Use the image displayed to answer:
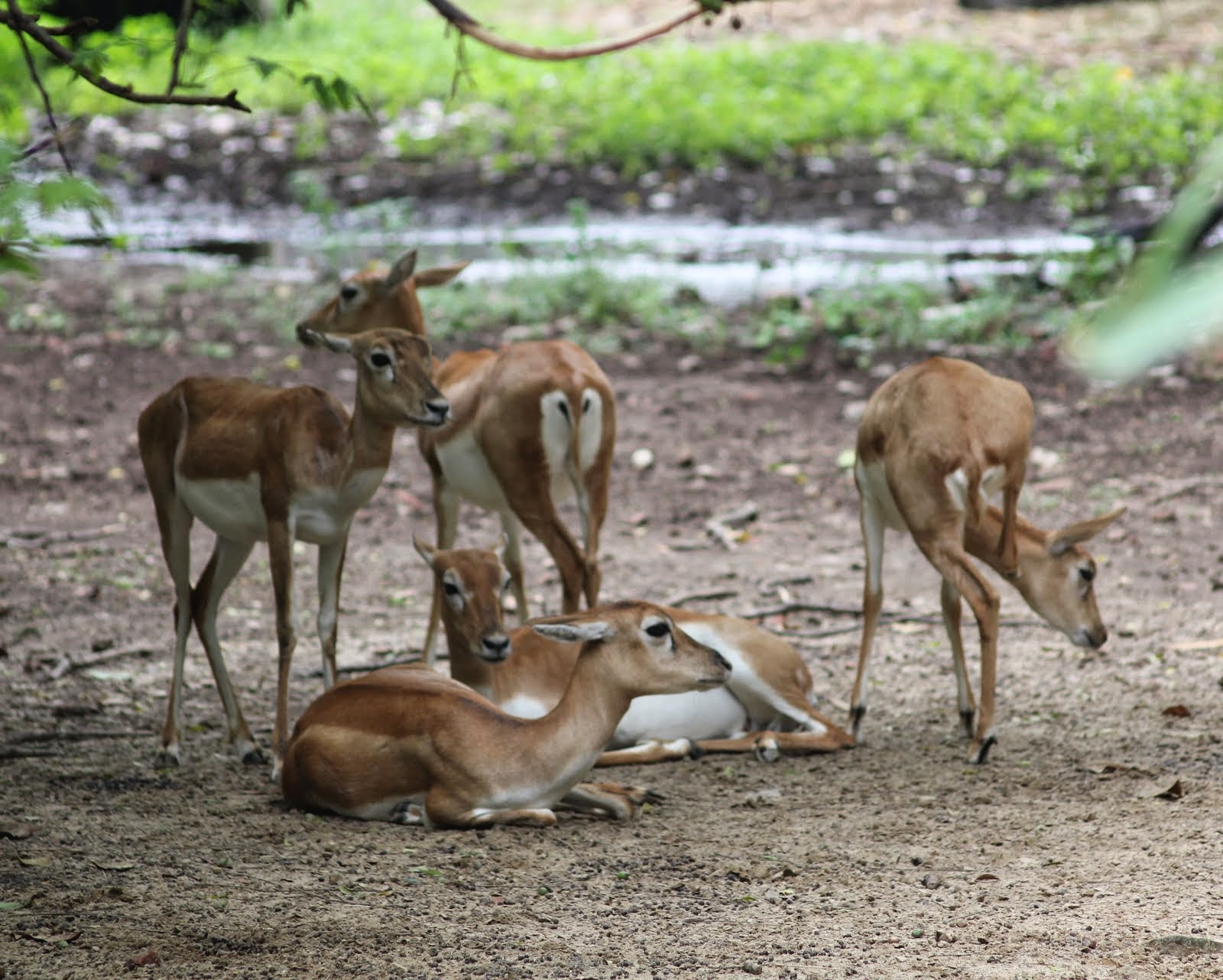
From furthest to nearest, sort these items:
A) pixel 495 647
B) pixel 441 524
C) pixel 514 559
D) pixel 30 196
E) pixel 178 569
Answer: pixel 514 559 < pixel 441 524 < pixel 178 569 < pixel 495 647 < pixel 30 196

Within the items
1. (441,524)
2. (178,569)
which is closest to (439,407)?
(178,569)

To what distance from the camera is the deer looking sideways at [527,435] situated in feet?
19.1

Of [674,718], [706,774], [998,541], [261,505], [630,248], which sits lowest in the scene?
[706,774]

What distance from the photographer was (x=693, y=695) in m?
5.41

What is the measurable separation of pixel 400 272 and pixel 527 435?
0.88 meters

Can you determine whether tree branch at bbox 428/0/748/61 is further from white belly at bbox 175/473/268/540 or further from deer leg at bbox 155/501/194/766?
deer leg at bbox 155/501/194/766

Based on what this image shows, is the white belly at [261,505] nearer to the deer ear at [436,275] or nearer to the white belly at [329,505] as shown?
the white belly at [329,505]

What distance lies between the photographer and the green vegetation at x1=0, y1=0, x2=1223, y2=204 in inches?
542

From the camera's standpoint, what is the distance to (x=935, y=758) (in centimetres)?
526

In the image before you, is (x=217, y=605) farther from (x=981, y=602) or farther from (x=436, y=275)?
(x=981, y=602)

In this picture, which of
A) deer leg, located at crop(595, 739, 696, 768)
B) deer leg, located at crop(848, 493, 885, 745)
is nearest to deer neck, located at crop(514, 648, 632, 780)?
deer leg, located at crop(595, 739, 696, 768)

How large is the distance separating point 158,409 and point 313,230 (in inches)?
368

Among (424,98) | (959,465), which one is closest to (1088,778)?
(959,465)

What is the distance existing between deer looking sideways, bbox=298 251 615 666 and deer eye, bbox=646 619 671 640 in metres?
1.28
